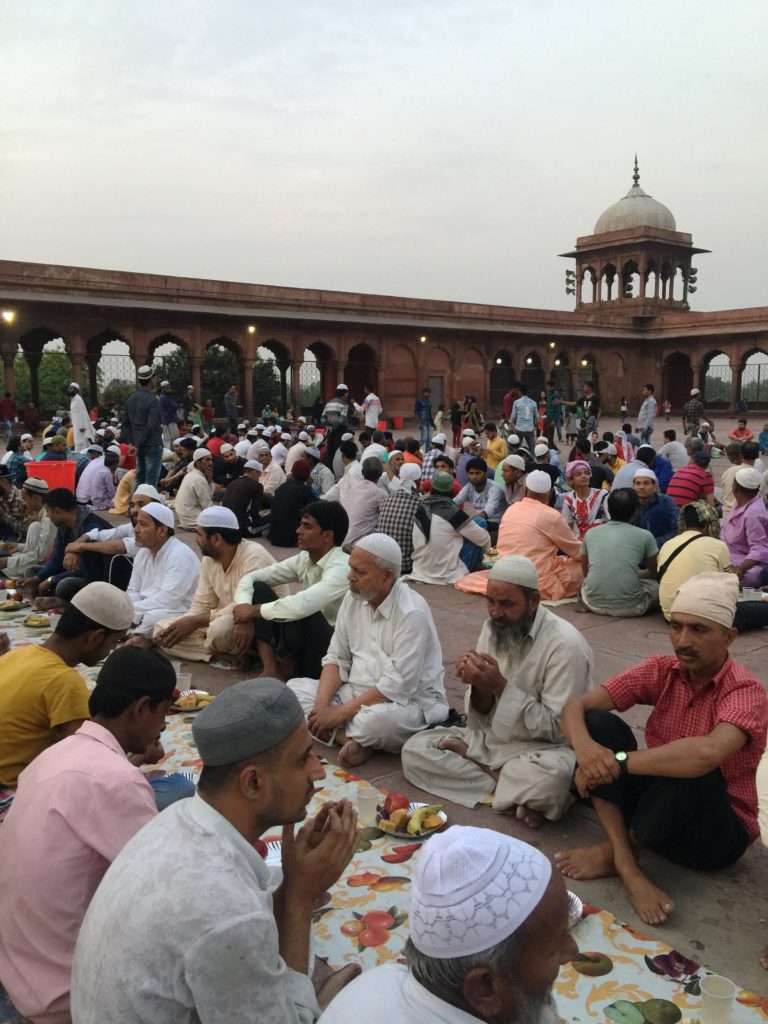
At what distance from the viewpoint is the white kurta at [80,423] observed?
14.2 meters

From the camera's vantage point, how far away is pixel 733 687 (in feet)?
8.96

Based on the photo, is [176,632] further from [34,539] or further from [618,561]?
[618,561]

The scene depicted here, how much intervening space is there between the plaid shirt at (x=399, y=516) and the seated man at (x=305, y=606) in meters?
2.34

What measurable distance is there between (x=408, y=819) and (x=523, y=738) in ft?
1.82

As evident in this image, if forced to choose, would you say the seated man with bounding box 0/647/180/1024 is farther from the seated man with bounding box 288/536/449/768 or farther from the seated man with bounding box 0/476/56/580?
the seated man with bounding box 0/476/56/580

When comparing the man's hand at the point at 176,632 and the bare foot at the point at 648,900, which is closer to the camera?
the bare foot at the point at 648,900

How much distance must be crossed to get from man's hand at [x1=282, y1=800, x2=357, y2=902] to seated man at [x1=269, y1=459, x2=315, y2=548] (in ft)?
20.1

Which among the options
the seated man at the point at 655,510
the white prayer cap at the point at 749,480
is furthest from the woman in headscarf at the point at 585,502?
the white prayer cap at the point at 749,480

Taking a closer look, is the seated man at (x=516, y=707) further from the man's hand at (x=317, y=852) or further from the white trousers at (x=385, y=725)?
the man's hand at (x=317, y=852)

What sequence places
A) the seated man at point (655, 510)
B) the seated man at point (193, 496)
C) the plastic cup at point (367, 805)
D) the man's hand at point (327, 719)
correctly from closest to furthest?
the plastic cup at point (367, 805)
the man's hand at point (327, 719)
the seated man at point (655, 510)
the seated man at point (193, 496)

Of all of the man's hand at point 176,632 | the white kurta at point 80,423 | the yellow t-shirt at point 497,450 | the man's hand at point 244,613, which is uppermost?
the white kurta at point 80,423

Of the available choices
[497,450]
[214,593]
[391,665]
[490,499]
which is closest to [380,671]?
[391,665]

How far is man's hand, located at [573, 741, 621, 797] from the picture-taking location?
107 inches

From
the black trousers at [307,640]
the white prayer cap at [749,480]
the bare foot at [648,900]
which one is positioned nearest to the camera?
the bare foot at [648,900]
